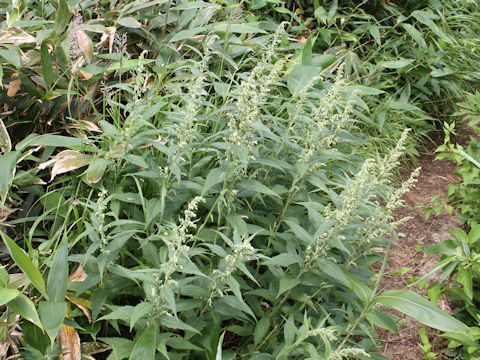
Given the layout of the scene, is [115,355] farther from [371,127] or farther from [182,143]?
[371,127]

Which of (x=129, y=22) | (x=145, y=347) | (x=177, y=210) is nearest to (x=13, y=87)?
(x=129, y=22)

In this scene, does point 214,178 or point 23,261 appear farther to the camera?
point 214,178

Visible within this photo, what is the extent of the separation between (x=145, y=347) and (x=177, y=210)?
2.15 feet

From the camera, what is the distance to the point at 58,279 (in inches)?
59.8

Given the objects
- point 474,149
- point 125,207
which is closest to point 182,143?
point 125,207

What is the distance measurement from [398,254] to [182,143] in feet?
5.80

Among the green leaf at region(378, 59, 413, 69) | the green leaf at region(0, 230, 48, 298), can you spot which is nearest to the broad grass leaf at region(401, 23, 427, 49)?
the green leaf at region(378, 59, 413, 69)

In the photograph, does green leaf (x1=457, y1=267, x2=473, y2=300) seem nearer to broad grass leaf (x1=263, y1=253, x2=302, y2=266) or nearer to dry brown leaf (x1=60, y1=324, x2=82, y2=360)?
broad grass leaf (x1=263, y1=253, x2=302, y2=266)

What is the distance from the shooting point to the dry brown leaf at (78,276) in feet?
5.85

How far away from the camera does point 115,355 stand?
1.50 metres

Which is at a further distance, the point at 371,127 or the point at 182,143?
the point at 371,127

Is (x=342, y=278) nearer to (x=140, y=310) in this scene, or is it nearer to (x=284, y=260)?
(x=284, y=260)

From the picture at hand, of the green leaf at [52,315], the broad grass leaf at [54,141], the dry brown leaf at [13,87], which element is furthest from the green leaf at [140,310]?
the dry brown leaf at [13,87]

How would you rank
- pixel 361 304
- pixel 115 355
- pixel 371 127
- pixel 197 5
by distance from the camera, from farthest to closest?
pixel 371 127, pixel 197 5, pixel 361 304, pixel 115 355
